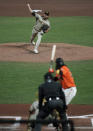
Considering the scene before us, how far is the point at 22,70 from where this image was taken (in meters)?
17.7

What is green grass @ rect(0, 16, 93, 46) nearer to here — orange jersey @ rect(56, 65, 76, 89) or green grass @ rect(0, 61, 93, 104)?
green grass @ rect(0, 61, 93, 104)

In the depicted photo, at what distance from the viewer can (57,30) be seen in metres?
28.9

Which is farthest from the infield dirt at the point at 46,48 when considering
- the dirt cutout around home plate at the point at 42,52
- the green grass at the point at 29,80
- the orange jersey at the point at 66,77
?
the orange jersey at the point at 66,77

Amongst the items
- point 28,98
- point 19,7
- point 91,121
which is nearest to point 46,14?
point 28,98

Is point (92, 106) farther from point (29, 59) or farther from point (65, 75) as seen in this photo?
point (29, 59)

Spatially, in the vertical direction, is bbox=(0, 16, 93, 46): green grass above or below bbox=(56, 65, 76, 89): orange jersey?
above

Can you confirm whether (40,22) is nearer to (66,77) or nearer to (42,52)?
(42,52)

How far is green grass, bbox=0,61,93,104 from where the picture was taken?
13.9 meters

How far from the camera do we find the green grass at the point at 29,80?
45.7ft

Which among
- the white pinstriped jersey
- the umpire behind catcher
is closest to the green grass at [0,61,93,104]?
the white pinstriped jersey

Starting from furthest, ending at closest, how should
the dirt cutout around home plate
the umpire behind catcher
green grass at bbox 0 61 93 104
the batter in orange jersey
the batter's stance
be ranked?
the batter's stance
the dirt cutout around home plate
green grass at bbox 0 61 93 104
the batter in orange jersey
the umpire behind catcher

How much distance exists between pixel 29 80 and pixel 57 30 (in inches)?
520

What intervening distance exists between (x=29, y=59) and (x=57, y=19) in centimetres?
1473

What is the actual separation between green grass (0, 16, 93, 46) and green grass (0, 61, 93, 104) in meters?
5.92
